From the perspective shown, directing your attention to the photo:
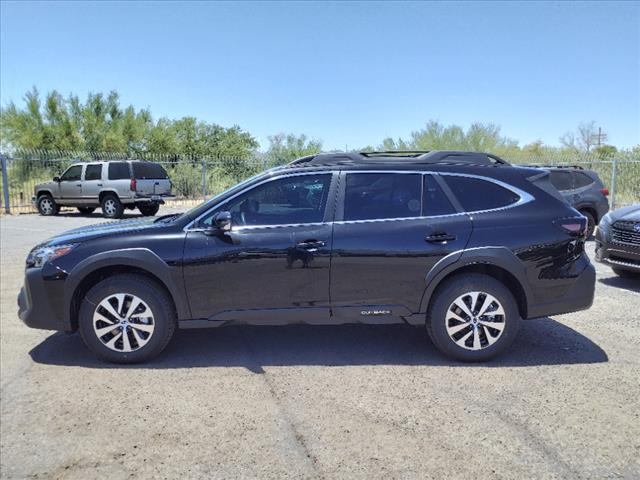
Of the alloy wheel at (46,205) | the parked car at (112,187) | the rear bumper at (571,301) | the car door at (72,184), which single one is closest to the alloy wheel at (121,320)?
the rear bumper at (571,301)

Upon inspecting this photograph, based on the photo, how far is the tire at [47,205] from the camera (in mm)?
19188

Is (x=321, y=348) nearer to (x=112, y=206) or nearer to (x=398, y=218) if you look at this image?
(x=398, y=218)

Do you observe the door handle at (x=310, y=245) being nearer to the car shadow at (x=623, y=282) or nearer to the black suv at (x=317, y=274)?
the black suv at (x=317, y=274)

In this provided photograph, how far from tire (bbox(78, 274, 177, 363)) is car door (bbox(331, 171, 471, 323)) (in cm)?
146

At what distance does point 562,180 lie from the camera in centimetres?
1170

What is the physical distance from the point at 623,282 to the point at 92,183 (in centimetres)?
1614

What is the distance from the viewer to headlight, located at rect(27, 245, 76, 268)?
14.5ft

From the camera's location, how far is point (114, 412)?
359 cm

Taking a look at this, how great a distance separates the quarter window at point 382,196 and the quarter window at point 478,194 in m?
0.32

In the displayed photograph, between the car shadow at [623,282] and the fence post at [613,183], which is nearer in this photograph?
the car shadow at [623,282]

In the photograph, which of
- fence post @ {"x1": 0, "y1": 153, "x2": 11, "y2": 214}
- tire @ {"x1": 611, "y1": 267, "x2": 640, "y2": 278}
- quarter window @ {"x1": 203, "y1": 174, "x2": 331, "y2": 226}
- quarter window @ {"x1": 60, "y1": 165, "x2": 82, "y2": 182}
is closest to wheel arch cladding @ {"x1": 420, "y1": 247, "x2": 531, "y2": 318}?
quarter window @ {"x1": 203, "y1": 174, "x2": 331, "y2": 226}

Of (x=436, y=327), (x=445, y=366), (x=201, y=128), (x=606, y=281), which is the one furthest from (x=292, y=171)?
(x=201, y=128)

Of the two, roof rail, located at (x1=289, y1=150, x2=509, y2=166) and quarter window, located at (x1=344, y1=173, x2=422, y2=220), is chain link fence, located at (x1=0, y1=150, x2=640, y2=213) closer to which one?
roof rail, located at (x1=289, y1=150, x2=509, y2=166)

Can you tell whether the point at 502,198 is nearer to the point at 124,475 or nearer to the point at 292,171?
the point at 292,171
